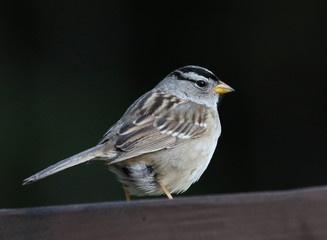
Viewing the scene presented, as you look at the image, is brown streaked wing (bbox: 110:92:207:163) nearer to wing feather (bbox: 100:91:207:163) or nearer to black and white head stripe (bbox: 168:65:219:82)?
wing feather (bbox: 100:91:207:163)

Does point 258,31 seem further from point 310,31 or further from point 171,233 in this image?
point 171,233

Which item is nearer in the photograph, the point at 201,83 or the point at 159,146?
the point at 159,146

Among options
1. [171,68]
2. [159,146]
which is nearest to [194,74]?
[159,146]

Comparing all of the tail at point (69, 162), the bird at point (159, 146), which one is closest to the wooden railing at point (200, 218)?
the tail at point (69, 162)

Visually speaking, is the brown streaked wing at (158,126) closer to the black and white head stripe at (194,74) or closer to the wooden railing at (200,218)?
the black and white head stripe at (194,74)

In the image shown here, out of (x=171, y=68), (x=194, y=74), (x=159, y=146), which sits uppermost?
(x=194, y=74)

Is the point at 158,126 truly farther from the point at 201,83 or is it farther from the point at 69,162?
the point at 69,162

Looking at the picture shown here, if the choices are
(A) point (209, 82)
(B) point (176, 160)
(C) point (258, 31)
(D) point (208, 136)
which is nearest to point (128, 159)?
(B) point (176, 160)

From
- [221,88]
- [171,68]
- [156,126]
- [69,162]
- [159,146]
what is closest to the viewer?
[69,162]
